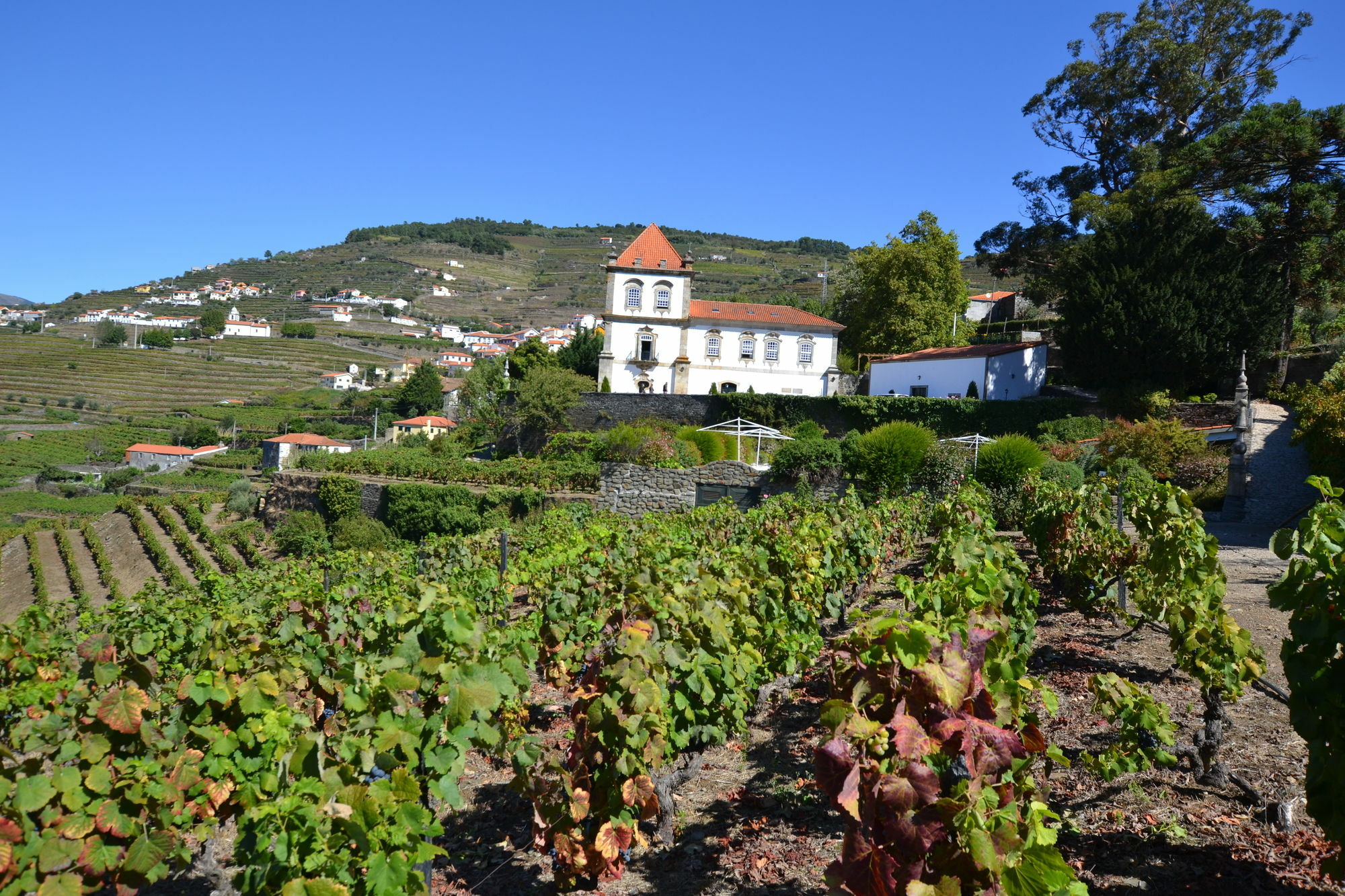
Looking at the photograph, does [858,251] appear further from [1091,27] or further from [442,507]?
[442,507]

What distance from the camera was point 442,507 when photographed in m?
26.5

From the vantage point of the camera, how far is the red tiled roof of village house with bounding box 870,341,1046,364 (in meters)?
28.1

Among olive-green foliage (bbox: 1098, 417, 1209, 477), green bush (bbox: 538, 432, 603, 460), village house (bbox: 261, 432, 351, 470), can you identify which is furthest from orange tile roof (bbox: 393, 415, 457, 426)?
olive-green foliage (bbox: 1098, 417, 1209, 477)

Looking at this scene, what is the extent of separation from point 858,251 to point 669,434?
14258 mm

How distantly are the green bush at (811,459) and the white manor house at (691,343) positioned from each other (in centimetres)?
1477

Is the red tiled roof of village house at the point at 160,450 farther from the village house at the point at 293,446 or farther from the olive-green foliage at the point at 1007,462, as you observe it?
the olive-green foliage at the point at 1007,462

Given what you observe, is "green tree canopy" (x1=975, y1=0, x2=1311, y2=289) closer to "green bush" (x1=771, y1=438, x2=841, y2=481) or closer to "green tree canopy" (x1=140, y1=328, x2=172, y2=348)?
"green bush" (x1=771, y1=438, x2=841, y2=481)

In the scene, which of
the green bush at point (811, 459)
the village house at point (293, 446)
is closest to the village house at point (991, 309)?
the green bush at point (811, 459)

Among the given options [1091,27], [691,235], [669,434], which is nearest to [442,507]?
[669,434]

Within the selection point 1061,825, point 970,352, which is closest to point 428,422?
point 970,352

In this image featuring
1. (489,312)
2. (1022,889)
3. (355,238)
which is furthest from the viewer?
(355,238)

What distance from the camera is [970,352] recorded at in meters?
28.6

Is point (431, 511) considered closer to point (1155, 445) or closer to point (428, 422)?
point (1155, 445)

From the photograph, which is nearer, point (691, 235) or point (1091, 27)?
point (1091, 27)
